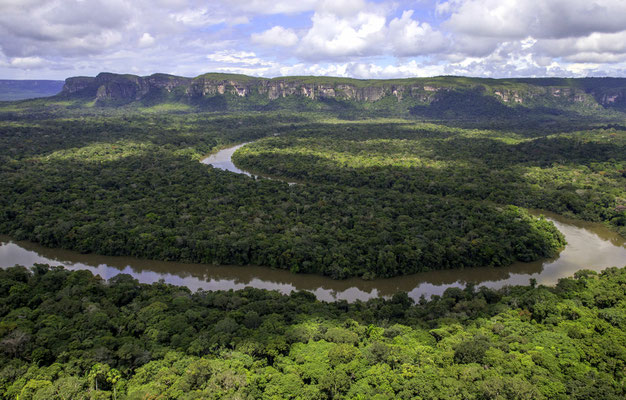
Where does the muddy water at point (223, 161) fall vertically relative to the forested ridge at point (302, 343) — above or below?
above

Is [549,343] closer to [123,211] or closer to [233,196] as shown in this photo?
[233,196]

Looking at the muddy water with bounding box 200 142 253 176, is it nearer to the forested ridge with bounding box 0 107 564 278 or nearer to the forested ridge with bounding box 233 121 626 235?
the forested ridge with bounding box 233 121 626 235

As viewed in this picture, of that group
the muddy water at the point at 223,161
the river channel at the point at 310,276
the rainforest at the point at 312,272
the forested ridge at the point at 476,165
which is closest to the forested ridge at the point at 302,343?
the rainforest at the point at 312,272

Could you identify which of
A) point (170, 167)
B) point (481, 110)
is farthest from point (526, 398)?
point (481, 110)

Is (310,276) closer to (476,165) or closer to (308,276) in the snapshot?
(308,276)

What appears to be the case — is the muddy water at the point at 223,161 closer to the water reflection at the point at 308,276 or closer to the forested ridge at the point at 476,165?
the forested ridge at the point at 476,165

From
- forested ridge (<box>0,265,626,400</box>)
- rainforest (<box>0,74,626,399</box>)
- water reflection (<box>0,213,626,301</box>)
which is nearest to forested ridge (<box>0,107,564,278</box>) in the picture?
rainforest (<box>0,74,626,399</box>)
